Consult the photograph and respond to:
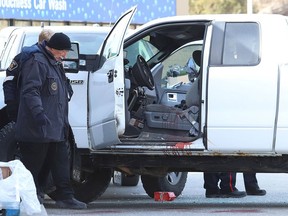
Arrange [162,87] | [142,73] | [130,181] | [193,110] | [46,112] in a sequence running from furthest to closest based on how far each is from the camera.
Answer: [130,181], [162,87], [142,73], [193,110], [46,112]

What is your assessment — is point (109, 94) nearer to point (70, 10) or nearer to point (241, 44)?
point (241, 44)

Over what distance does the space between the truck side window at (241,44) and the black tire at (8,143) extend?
2.13 m

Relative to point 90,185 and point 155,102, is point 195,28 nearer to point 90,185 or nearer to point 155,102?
point 155,102

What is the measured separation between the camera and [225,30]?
8.87m

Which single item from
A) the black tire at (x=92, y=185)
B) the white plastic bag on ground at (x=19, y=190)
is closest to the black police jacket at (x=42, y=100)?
the white plastic bag on ground at (x=19, y=190)

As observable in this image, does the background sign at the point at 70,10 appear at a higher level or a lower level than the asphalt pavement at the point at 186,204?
higher

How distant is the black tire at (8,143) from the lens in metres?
8.53

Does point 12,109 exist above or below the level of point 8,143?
above

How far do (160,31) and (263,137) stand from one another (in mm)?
1826

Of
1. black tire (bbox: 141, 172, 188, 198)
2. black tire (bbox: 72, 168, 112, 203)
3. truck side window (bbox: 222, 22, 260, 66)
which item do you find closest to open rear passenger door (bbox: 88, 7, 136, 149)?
Result: black tire (bbox: 72, 168, 112, 203)

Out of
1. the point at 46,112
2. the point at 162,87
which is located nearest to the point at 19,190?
the point at 46,112

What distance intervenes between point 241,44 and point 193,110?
2.69 ft

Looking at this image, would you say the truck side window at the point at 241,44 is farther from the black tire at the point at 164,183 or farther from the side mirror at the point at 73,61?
the black tire at the point at 164,183

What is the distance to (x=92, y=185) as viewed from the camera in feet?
30.8
